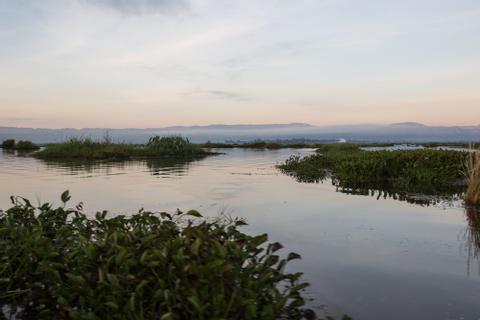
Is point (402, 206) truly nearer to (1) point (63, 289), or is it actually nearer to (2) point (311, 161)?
(1) point (63, 289)

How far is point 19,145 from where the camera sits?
4978 cm

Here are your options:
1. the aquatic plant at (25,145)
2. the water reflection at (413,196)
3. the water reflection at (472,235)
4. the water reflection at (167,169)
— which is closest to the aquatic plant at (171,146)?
the water reflection at (167,169)

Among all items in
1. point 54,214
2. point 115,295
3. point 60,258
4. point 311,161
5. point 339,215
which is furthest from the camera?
point 311,161

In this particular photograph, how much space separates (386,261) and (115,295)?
15.1 feet

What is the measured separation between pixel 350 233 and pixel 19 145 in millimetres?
50583

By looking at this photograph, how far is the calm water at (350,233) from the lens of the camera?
530 cm

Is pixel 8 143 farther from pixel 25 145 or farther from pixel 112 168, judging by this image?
pixel 112 168

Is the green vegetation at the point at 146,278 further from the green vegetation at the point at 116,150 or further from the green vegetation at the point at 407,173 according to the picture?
the green vegetation at the point at 116,150

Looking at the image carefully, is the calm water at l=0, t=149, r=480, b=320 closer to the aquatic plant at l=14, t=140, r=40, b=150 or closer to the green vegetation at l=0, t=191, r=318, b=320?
the green vegetation at l=0, t=191, r=318, b=320

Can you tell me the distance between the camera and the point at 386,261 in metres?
6.77

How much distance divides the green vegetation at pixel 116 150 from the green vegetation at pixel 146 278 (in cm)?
2968

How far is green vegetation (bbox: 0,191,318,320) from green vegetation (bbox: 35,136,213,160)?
29.7m

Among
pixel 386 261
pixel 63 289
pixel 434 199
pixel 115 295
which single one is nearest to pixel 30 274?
pixel 63 289

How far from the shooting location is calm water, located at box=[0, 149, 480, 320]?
209 inches
